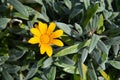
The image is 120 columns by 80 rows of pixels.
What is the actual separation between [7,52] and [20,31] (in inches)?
6.5

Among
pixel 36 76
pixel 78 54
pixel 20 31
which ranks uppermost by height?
pixel 20 31

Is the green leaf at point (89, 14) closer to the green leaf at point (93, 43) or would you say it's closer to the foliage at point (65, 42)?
the foliage at point (65, 42)

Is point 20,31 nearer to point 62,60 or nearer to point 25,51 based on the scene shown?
point 25,51

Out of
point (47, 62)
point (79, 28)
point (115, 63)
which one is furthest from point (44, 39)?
point (115, 63)

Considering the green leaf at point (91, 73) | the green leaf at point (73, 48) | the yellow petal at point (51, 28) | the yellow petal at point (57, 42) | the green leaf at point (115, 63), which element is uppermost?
the yellow petal at point (51, 28)

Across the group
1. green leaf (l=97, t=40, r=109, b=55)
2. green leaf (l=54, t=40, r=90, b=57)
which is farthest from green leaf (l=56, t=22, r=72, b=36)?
green leaf (l=97, t=40, r=109, b=55)

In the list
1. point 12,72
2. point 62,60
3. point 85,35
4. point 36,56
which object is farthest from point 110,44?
point 12,72

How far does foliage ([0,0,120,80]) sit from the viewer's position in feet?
7.59

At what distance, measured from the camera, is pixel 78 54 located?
7.85ft

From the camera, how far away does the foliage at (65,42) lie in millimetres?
2314

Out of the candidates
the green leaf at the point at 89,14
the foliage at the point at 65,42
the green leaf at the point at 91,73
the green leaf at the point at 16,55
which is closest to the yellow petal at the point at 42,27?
the foliage at the point at 65,42

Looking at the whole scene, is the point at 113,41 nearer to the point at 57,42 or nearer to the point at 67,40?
the point at 67,40

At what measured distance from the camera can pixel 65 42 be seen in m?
2.40

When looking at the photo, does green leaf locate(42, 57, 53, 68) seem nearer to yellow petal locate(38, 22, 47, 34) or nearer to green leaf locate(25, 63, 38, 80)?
green leaf locate(25, 63, 38, 80)
